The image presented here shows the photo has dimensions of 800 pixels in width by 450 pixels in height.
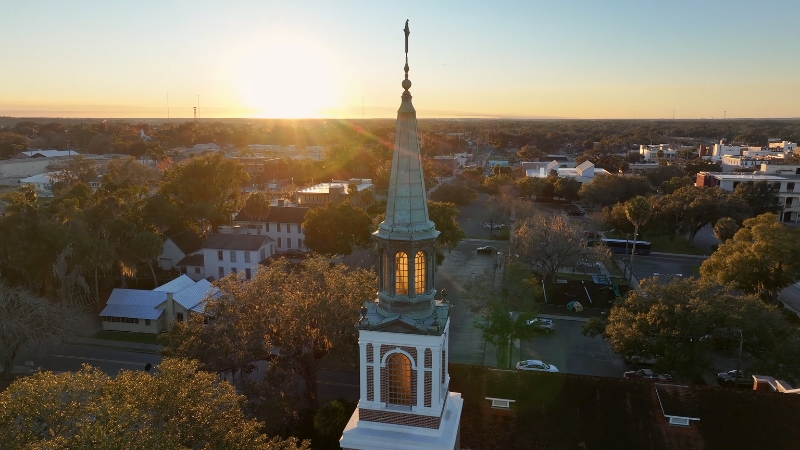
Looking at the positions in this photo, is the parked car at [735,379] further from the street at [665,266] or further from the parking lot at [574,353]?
the street at [665,266]

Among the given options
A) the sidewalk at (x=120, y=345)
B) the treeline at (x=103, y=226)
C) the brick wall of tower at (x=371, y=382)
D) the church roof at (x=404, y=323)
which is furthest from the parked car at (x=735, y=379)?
the treeline at (x=103, y=226)

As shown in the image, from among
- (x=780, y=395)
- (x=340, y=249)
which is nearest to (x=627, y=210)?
(x=340, y=249)

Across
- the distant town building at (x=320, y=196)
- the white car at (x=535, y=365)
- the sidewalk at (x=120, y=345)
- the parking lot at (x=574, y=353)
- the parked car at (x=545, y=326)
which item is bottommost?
the sidewalk at (x=120, y=345)

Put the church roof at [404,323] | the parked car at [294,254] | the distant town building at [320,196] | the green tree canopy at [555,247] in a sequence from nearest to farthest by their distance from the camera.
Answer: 1. the church roof at [404,323]
2. the green tree canopy at [555,247]
3. the parked car at [294,254]
4. the distant town building at [320,196]

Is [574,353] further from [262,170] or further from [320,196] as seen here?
[262,170]

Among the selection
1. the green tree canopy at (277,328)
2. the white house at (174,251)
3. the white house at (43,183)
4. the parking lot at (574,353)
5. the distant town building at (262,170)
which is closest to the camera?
the green tree canopy at (277,328)

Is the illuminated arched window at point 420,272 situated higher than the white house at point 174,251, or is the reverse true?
the illuminated arched window at point 420,272
